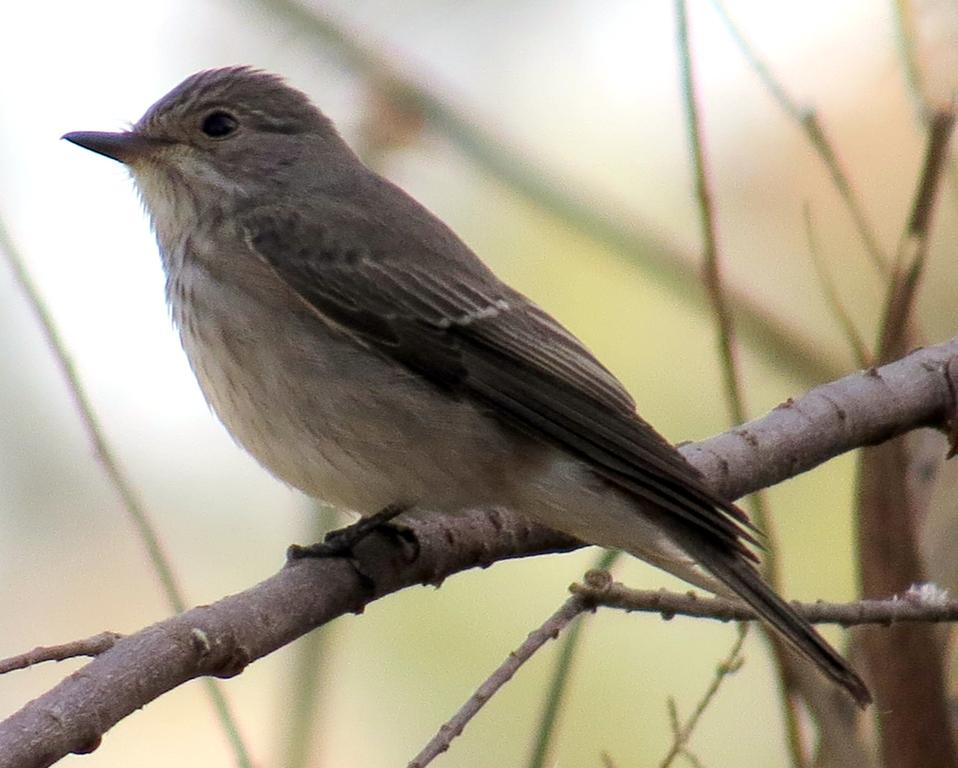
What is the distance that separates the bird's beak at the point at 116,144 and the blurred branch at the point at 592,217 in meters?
→ 0.59

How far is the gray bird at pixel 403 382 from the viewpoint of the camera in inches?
143

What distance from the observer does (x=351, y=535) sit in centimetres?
359

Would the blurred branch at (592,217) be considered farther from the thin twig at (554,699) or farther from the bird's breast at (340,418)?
the thin twig at (554,699)

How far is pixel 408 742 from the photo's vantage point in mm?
5250

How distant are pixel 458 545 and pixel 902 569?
103 cm

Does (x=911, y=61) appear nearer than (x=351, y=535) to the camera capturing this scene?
No

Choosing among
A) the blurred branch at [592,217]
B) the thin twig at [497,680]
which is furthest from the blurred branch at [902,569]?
the thin twig at [497,680]

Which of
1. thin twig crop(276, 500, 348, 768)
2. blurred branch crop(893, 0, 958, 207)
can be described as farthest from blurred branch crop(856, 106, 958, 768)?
thin twig crop(276, 500, 348, 768)

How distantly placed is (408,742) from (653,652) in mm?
933

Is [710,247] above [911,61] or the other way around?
the other way around

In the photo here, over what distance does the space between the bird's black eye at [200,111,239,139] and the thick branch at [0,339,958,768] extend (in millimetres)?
1493

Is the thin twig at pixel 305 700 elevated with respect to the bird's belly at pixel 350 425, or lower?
lower

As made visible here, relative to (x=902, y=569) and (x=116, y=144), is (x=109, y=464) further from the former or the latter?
(x=902, y=569)

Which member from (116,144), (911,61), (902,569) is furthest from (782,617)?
(116,144)
